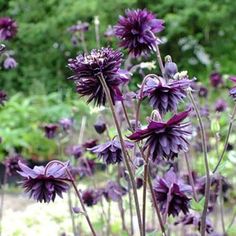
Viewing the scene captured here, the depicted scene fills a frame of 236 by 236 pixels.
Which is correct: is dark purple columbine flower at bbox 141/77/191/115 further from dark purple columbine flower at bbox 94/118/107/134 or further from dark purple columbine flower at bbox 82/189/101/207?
dark purple columbine flower at bbox 82/189/101/207

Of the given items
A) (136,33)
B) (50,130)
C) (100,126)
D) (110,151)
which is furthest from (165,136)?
(50,130)

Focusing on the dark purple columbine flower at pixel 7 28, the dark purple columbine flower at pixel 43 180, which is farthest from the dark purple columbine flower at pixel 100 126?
the dark purple columbine flower at pixel 43 180

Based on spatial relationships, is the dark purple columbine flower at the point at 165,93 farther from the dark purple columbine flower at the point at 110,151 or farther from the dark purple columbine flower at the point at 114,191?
the dark purple columbine flower at the point at 114,191

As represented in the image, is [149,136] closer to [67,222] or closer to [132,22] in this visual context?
[132,22]

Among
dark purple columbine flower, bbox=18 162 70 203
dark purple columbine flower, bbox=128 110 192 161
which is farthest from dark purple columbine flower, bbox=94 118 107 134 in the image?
dark purple columbine flower, bbox=128 110 192 161

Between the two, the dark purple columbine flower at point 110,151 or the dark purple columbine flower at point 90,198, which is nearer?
the dark purple columbine flower at point 110,151

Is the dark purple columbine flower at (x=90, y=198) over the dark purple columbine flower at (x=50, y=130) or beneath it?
beneath

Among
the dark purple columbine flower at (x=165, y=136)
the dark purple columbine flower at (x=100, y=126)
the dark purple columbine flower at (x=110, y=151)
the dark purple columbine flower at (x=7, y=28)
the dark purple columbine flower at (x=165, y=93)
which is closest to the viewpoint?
the dark purple columbine flower at (x=165, y=136)
